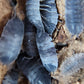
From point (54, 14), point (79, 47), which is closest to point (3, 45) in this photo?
point (54, 14)

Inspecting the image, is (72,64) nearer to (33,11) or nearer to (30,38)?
(30,38)

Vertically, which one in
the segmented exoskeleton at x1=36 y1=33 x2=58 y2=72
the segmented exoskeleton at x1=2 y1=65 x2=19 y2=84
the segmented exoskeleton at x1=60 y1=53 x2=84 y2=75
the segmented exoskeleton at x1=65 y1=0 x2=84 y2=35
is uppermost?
the segmented exoskeleton at x1=65 y1=0 x2=84 y2=35

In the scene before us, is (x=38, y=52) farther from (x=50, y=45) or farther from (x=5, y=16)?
(x=5, y=16)

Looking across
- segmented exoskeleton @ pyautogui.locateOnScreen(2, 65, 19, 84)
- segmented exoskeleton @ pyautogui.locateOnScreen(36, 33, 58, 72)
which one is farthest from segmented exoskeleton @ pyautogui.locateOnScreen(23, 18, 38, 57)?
segmented exoskeleton @ pyautogui.locateOnScreen(2, 65, 19, 84)

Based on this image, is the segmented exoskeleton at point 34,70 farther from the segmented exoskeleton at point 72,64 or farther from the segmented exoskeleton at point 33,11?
the segmented exoskeleton at point 33,11

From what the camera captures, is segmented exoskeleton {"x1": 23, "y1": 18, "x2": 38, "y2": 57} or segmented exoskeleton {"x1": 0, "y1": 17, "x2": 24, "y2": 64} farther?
segmented exoskeleton {"x1": 23, "y1": 18, "x2": 38, "y2": 57}

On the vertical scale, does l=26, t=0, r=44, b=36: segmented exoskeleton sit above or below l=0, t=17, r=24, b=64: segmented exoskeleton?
above

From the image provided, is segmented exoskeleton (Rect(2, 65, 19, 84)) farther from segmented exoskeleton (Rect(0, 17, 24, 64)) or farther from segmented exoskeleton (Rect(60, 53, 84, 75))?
segmented exoskeleton (Rect(60, 53, 84, 75))
